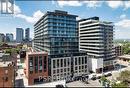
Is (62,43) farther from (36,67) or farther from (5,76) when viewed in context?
(5,76)

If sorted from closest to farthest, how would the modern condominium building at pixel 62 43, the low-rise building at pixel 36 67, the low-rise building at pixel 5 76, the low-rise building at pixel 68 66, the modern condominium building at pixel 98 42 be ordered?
the low-rise building at pixel 5 76 < the low-rise building at pixel 36 67 < the low-rise building at pixel 68 66 < the modern condominium building at pixel 62 43 < the modern condominium building at pixel 98 42

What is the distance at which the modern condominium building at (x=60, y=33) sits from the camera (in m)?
80.2

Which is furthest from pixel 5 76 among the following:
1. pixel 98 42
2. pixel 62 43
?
pixel 98 42

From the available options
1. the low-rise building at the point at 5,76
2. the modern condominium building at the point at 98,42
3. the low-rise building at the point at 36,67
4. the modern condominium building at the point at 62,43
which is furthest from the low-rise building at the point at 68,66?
the low-rise building at the point at 5,76

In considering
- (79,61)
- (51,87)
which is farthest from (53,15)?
(51,87)

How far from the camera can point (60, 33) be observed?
83.0 metres

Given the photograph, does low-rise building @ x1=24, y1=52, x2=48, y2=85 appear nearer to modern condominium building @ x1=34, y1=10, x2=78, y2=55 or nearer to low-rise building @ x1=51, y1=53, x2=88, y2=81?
low-rise building @ x1=51, y1=53, x2=88, y2=81

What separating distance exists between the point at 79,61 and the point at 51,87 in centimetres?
2279

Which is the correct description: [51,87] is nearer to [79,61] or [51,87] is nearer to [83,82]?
[83,82]

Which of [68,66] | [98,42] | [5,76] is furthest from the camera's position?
[98,42]

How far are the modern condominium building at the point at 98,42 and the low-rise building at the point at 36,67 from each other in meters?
30.6

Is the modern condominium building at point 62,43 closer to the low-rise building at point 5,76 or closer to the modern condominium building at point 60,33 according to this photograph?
the modern condominium building at point 60,33

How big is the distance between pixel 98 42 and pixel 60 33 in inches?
913

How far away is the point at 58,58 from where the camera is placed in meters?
79.5
